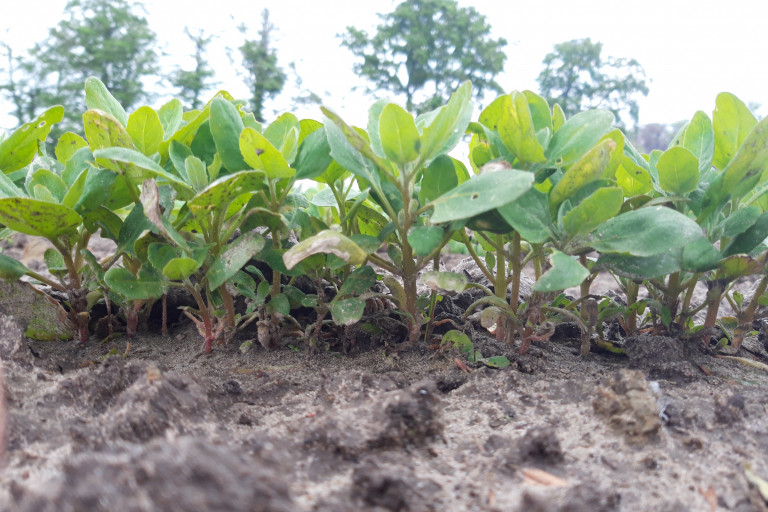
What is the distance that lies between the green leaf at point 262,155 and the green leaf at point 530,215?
1.36ft

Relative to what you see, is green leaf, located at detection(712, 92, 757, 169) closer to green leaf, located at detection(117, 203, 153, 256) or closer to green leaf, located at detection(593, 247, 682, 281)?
green leaf, located at detection(593, 247, 682, 281)

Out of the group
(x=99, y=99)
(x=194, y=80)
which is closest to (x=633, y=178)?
(x=99, y=99)

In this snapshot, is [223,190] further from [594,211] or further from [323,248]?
[594,211]

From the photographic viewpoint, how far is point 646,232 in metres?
0.89

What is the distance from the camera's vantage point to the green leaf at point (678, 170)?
95 centimetres

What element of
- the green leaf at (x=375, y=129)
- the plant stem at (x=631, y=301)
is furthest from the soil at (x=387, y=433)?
the green leaf at (x=375, y=129)

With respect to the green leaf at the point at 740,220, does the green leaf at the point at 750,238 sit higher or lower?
lower

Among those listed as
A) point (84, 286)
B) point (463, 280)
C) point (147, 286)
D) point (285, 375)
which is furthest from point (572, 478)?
point (84, 286)

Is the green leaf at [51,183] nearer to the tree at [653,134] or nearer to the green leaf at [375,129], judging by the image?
the green leaf at [375,129]

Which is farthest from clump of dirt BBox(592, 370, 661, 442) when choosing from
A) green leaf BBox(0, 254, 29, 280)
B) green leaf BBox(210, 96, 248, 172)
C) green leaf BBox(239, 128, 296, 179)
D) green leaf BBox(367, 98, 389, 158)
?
green leaf BBox(0, 254, 29, 280)

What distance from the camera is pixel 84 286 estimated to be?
1288mm

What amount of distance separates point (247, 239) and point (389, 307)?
47 centimetres

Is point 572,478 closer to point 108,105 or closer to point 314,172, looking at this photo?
point 314,172

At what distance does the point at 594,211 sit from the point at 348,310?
1.74 ft
